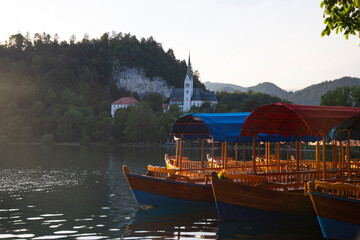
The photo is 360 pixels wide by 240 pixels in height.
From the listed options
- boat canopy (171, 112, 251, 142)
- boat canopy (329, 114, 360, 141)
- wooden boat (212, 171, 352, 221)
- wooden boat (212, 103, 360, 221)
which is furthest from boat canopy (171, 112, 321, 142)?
boat canopy (329, 114, 360, 141)

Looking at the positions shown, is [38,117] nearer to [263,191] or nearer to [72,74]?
[72,74]

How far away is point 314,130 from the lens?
15484 millimetres

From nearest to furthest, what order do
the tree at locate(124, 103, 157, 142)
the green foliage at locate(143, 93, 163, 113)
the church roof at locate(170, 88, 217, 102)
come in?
the tree at locate(124, 103, 157, 142) < the green foliage at locate(143, 93, 163, 113) < the church roof at locate(170, 88, 217, 102)

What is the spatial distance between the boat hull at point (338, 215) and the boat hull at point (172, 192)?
682cm

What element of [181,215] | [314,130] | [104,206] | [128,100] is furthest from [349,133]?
[128,100]

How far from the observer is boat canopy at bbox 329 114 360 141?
587 inches

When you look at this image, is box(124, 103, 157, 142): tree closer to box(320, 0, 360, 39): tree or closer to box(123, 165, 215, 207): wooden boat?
box(123, 165, 215, 207): wooden boat

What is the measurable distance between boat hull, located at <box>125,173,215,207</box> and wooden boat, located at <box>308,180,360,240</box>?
22.3 ft

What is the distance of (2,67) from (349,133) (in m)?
204

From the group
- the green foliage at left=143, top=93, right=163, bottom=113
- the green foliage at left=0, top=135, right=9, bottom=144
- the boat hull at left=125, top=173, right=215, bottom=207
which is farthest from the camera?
the green foliage at left=143, top=93, right=163, bottom=113

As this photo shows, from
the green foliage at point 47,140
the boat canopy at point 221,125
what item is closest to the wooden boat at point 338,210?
the boat canopy at point 221,125

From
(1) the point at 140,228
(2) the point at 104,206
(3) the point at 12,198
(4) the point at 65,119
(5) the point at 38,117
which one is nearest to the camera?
(1) the point at 140,228

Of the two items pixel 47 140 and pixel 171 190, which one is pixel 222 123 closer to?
pixel 171 190

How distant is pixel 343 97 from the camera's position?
74.8 meters
